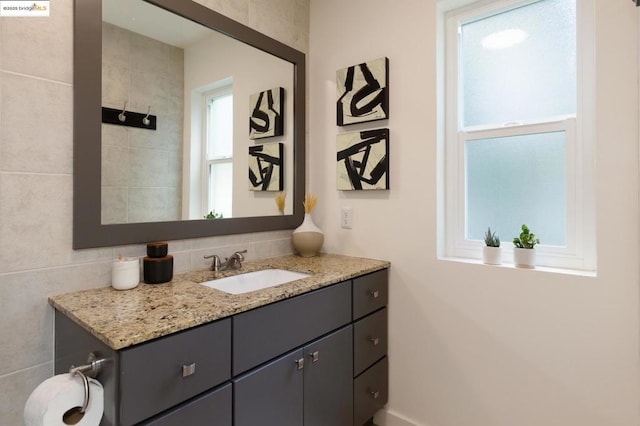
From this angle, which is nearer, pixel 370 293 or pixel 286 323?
pixel 286 323

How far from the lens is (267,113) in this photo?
76.2 inches

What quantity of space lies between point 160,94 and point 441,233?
1.47 m

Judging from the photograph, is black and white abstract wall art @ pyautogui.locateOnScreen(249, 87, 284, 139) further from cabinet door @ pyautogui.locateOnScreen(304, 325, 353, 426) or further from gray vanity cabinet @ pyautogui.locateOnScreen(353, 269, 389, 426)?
cabinet door @ pyautogui.locateOnScreen(304, 325, 353, 426)

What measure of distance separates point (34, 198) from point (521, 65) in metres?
2.02

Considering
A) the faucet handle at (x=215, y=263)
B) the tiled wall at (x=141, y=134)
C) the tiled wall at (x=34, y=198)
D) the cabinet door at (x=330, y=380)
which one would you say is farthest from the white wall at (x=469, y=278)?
the tiled wall at (x=34, y=198)

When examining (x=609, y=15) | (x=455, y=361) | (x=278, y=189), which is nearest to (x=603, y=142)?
(x=609, y=15)

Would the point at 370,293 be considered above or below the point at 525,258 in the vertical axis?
below

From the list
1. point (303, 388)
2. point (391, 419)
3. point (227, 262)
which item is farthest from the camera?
point (391, 419)

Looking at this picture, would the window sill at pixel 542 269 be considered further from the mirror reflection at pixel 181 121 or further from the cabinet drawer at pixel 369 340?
the mirror reflection at pixel 181 121

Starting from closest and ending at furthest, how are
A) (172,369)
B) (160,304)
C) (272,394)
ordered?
(172,369)
(160,304)
(272,394)

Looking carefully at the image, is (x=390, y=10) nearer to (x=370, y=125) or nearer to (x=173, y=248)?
(x=370, y=125)

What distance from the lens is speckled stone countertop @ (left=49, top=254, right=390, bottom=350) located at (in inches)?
35.2

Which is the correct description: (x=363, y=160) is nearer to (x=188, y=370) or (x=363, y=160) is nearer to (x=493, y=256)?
(x=493, y=256)

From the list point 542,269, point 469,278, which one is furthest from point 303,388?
point 542,269
